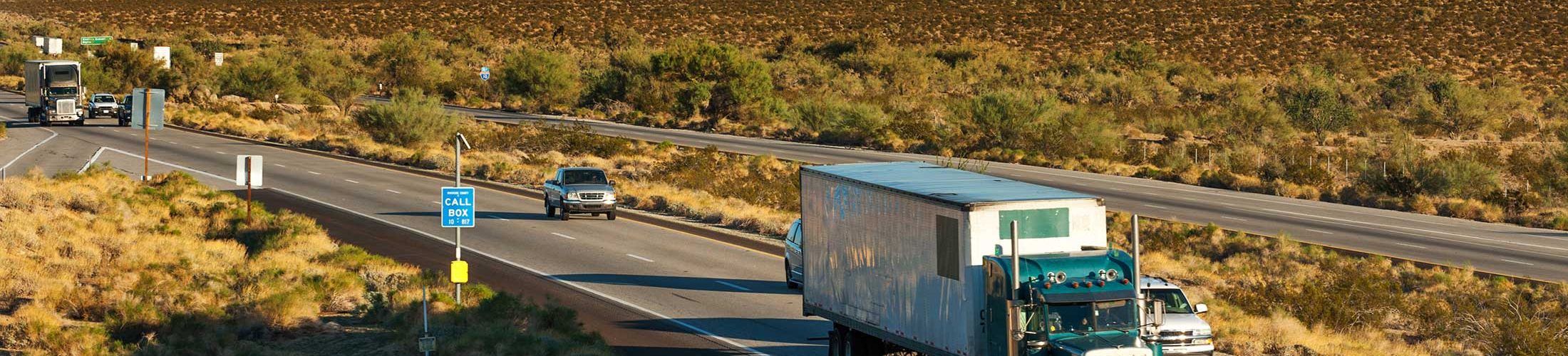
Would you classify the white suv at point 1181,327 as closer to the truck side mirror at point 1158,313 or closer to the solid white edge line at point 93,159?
the truck side mirror at point 1158,313

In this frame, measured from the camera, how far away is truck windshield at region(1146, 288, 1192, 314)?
1728 cm

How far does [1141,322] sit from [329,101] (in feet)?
266

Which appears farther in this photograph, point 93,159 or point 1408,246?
point 93,159

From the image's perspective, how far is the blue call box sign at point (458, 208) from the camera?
21141mm

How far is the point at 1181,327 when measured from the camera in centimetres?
1683

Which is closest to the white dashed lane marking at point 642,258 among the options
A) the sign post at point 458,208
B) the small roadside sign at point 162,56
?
the sign post at point 458,208

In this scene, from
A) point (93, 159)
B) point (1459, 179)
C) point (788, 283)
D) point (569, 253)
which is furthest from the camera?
point (93, 159)

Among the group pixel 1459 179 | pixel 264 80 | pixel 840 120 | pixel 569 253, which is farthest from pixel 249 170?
pixel 264 80

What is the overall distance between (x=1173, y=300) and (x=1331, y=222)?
2382cm

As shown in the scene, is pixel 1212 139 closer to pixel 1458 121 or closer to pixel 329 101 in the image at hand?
pixel 1458 121

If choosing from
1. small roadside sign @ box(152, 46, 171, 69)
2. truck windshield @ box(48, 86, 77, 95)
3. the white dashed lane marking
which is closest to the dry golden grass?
the white dashed lane marking

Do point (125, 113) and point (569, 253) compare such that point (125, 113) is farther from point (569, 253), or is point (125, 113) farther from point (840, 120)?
point (569, 253)

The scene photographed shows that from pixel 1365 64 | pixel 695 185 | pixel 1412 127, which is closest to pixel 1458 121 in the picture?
pixel 1412 127

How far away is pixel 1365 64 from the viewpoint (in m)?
102
